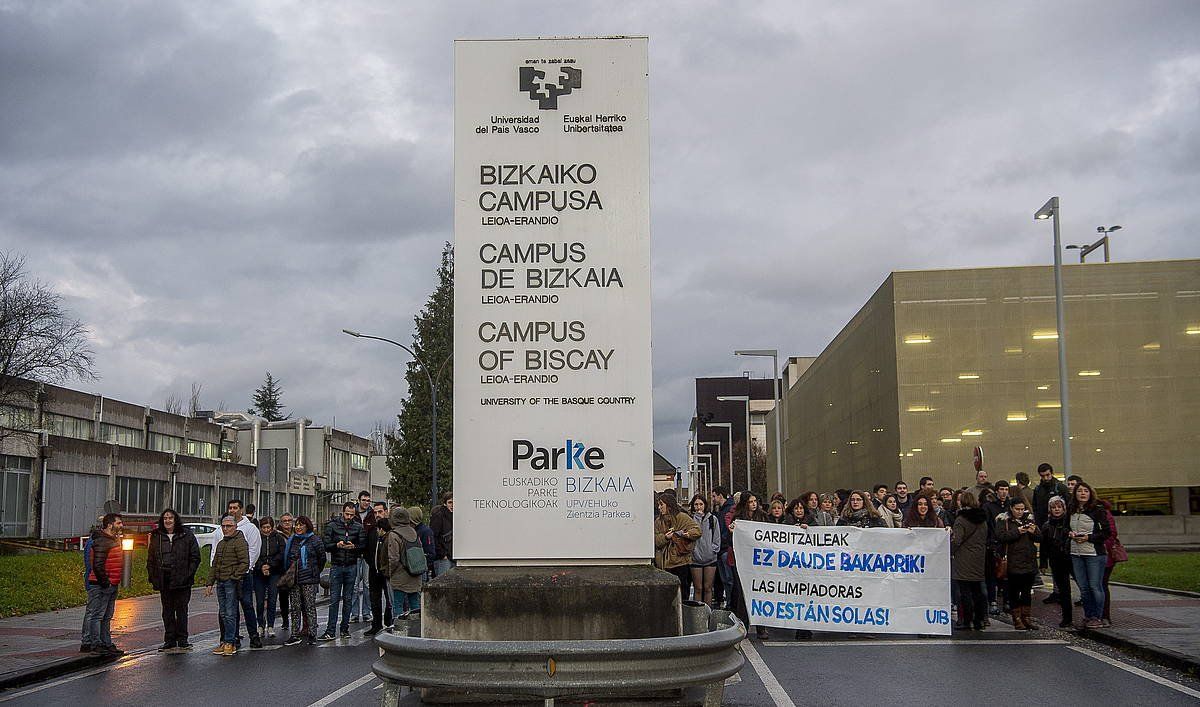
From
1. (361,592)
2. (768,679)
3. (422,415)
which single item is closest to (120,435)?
Result: (422,415)

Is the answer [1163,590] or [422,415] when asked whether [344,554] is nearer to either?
[1163,590]

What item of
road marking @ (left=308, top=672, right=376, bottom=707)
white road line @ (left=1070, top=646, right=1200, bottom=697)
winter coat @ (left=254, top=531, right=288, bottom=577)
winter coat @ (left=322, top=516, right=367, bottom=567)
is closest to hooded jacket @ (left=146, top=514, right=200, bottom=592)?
winter coat @ (left=254, top=531, right=288, bottom=577)

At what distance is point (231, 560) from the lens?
598 inches

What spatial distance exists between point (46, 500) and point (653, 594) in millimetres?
53681

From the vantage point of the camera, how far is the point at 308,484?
68.1 metres

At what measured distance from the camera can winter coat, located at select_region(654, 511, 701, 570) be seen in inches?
603

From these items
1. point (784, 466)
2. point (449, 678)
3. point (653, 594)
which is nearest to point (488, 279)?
point (653, 594)

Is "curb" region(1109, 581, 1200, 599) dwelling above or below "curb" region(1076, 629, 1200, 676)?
below

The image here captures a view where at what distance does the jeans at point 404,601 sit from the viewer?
16.2 metres

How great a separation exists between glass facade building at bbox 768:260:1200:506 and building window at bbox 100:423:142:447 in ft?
151

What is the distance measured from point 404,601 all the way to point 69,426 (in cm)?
5124

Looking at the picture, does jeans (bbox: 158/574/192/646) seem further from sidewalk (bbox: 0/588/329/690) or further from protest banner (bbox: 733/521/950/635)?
protest banner (bbox: 733/521/950/635)

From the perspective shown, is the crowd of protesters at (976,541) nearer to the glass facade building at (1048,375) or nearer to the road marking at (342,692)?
the road marking at (342,692)

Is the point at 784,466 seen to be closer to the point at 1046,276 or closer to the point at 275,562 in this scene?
the point at 1046,276
